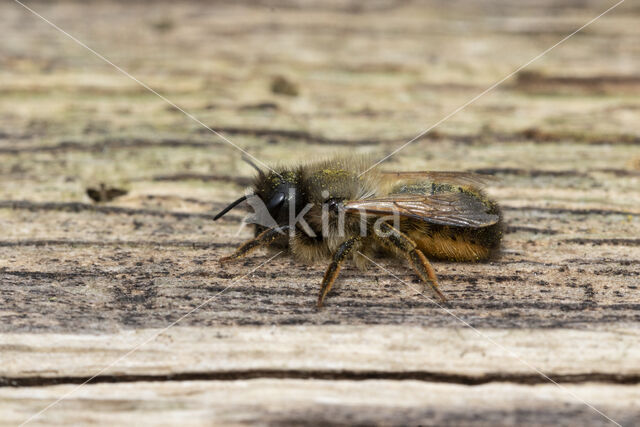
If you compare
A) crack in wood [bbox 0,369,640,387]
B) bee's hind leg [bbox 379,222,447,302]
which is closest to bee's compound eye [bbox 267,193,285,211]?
bee's hind leg [bbox 379,222,447,302]

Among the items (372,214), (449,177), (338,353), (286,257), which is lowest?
(338,353)

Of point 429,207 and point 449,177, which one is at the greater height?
point 449,177

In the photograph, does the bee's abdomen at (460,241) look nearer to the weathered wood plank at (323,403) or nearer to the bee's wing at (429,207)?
the bee's wing at (429,207)

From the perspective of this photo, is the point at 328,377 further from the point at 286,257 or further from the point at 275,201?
the point at 275,201

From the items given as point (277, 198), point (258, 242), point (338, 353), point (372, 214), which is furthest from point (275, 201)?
point (338, 353)

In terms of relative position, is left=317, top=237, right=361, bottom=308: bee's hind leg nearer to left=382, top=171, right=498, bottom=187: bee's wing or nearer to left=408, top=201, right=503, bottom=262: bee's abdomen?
left=408, top=201, right=503, bottom=262: bee's abdomen

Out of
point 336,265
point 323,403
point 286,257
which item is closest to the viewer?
point 323,403
